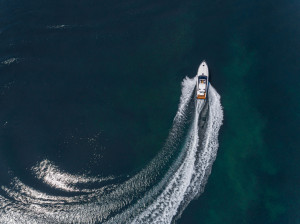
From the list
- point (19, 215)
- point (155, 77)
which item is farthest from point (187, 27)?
point (19, 215)

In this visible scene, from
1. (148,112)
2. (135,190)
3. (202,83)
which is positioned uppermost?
(202,83)

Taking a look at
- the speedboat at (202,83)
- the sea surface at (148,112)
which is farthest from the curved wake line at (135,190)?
the speedboat at (202,83)

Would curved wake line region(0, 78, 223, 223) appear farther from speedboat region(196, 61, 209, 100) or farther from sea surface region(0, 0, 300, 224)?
speedboat region(196, 61, 209, 100)

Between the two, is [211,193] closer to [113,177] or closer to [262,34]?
[113,177]

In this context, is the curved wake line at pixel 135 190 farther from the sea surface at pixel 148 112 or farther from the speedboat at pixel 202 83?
the speedboat at pixel 202 83

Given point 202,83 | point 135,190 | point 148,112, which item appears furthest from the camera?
point 148,112

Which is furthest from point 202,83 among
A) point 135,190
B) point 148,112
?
point 135,190

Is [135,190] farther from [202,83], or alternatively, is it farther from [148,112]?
[202,83]
